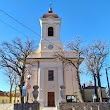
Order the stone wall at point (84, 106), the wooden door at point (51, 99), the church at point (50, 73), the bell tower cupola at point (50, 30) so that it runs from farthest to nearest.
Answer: the bell tower cupola at point (50, 30) < the church at point (50, 73) < the wooden door at point (51, 99) < the stone wall at point (84, 106)

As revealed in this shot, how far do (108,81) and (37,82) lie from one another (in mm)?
11667

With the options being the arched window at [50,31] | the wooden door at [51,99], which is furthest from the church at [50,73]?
the arched window at [50,31]

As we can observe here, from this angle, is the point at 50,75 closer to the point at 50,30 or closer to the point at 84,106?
the point at 50,30

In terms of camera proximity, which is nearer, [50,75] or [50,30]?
[50,75]

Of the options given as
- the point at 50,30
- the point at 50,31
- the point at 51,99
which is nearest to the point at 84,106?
the point at 51,99

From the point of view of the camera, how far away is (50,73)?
34875 millimetres

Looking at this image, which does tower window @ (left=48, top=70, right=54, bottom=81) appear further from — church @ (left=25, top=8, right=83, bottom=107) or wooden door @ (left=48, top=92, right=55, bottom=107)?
wooden door @ (left=48, top=92, right=55, bottom=107)

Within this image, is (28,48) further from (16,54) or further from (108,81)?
(108,81)

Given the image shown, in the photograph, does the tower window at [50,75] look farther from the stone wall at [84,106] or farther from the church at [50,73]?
the stone wall at [84,106]

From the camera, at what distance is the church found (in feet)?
109

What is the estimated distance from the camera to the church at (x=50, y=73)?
33.1 m

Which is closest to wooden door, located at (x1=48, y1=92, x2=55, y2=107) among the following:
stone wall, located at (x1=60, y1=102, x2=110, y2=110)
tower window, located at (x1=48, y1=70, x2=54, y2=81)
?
tower window, located at (x1=48, y1=70, x2=54, y2=81)

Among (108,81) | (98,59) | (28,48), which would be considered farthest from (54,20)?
(108,81)

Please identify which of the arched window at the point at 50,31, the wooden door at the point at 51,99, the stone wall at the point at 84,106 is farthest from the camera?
the arched window at the point at 50,31
